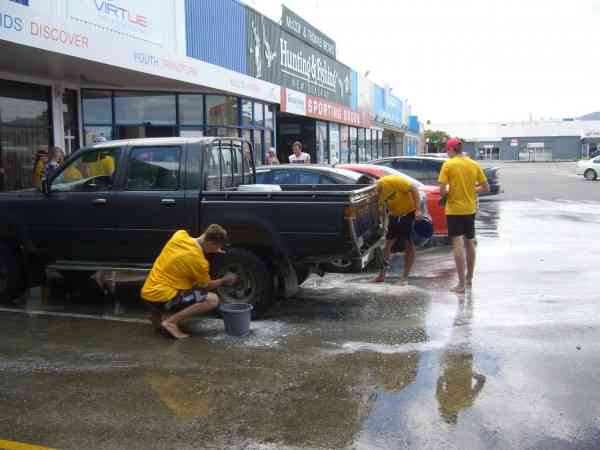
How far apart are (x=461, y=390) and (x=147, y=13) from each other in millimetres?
12760

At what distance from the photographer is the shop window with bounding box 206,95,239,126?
58.0 feet

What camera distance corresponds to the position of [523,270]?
33.0 feet

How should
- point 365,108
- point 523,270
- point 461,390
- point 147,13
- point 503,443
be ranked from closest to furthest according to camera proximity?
point 503,443 → point 461,390 → point 523,270 → point 147,13 → point 365,108

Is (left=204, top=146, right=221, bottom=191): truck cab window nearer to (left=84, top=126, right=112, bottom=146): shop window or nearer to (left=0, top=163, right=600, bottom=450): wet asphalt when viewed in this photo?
(left=0, top=163, right=600, bottom=450): wet asphalt

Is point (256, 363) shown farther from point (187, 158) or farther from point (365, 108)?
point (365, 108)

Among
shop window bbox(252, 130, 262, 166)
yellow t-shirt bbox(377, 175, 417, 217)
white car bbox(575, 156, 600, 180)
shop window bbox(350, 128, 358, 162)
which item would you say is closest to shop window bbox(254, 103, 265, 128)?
shop window bbox(252, 130, 262, 166)

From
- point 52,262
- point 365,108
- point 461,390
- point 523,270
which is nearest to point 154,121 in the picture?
point 52,262

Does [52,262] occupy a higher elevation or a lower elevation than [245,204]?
lower

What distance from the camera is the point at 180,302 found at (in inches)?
261

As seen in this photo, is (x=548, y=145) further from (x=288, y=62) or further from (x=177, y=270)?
(x=177, y=270)

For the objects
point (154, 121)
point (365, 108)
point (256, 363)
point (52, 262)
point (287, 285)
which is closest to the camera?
point (256, 363)

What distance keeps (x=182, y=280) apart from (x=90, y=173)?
2.21 metres

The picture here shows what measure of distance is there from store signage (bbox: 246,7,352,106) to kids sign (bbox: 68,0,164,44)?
5.02m

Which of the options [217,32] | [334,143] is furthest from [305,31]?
[217,32]
